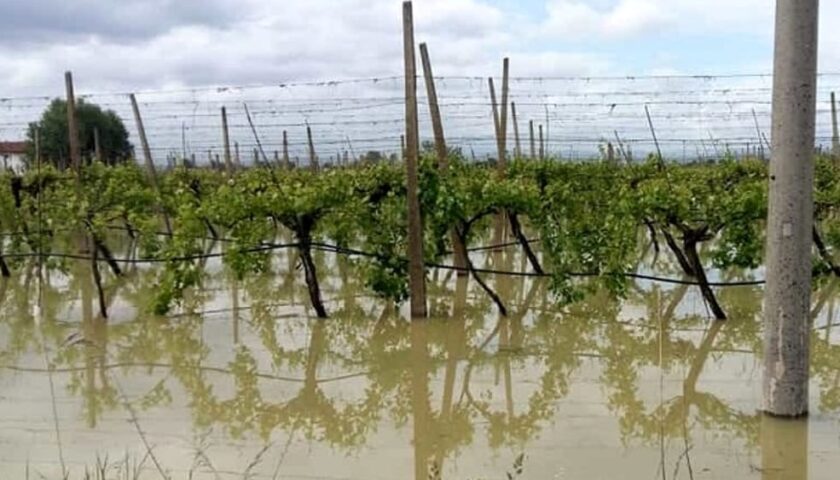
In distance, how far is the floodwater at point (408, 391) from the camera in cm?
452

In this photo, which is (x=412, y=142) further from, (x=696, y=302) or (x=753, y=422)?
(x=753, y=422)

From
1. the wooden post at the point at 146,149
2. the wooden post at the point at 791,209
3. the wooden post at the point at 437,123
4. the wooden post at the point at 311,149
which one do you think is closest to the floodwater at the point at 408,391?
the wooden post at the point at 791,209

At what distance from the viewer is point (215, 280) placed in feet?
37.1

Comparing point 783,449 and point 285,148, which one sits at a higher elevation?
point 285,148

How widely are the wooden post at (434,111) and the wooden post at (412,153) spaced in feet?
2.62

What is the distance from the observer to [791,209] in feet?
15.8

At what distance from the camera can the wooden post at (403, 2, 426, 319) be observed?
26.1 ft

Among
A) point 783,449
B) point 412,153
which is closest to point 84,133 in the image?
point 412,153

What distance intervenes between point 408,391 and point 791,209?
8.78ft

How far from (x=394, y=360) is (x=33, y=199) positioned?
7720 millimetres

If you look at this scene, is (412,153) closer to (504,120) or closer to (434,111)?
(434,111)

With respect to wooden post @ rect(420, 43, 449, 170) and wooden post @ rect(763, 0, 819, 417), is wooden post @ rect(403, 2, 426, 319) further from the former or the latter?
wooden post @ rect(763, 0, 819, 417)

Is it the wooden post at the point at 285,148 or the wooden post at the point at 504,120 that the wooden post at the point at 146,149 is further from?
the wooden post at the point at 504,120

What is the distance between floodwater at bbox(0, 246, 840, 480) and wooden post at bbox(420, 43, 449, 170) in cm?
150
